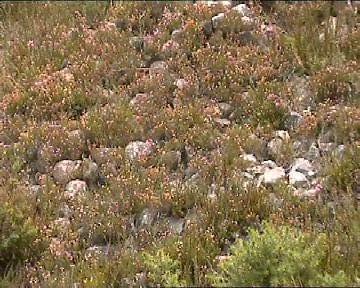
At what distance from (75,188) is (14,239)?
1.18 meters

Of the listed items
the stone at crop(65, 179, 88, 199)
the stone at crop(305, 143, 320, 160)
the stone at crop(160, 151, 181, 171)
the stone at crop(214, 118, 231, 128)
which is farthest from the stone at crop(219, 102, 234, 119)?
the stone at crop(65, 179, 88, 199)

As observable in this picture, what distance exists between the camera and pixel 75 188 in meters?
7.76

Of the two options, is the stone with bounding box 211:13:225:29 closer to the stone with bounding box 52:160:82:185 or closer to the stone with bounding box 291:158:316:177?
the stone with bounding box 291:158:316:177

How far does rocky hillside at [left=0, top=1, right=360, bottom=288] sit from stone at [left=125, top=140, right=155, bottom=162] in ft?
0.08


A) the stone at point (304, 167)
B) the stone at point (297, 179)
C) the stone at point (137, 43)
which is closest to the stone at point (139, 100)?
the stone at point (137, 43)

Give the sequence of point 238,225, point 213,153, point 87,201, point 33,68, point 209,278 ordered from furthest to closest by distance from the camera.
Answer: point 33,68
point 213,153
point 87,201
point 238,225
point 209,278

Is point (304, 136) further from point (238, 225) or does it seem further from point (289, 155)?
point (238, 225)

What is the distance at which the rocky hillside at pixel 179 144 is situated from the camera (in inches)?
251

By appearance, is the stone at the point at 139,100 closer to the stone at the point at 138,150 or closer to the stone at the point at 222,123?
the stone at the point at 138,150

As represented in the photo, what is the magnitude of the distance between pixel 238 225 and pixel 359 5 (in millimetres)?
4804

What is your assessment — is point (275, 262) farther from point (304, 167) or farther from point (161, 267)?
point (304, 167)

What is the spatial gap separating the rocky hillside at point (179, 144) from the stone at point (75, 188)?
0.02 meters

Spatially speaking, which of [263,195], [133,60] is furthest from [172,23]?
[263,195]

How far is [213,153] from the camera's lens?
7.98 m
